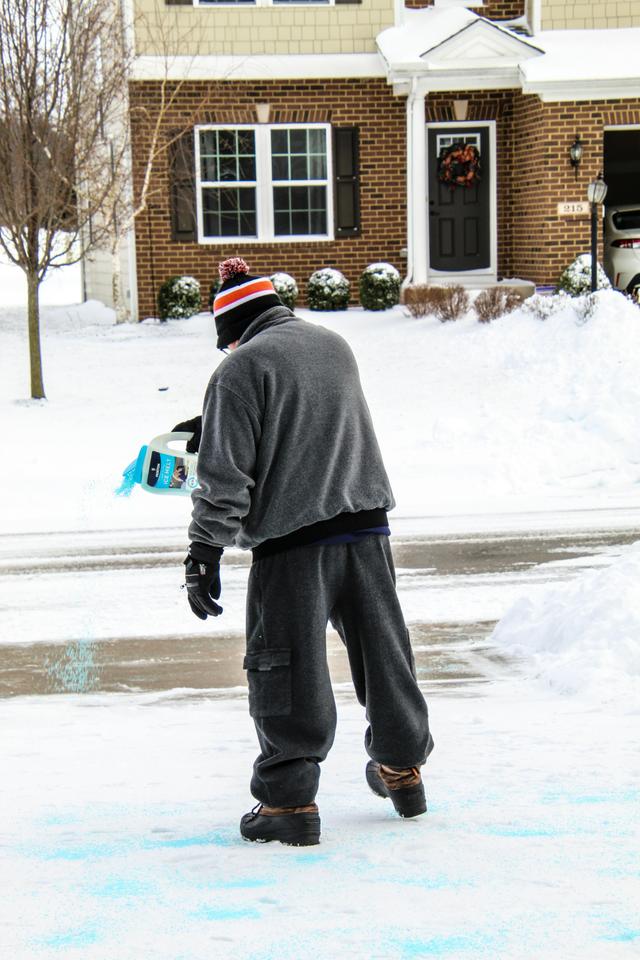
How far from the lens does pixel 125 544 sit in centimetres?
1012

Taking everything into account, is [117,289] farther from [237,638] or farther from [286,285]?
[237,638]

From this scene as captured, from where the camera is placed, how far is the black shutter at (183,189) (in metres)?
22.0

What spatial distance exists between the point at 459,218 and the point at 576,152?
260 centimetres

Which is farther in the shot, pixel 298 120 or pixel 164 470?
pixel 298 120

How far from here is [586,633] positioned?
258 inches

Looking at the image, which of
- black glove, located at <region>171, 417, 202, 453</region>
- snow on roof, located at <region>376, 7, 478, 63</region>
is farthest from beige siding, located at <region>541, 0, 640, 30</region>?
black glove, located at <region>171, 417, 202, 453</region>

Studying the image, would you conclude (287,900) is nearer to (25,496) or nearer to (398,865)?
(398,865)

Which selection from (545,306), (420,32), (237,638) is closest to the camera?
(237,638)

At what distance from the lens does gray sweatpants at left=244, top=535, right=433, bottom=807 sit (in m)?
4.11

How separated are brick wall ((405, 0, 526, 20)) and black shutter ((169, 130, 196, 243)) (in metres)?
4.51

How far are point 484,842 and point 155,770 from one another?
147 centimetres

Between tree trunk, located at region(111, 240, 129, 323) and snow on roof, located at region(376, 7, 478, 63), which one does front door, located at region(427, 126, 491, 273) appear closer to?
snow on roof, located at region(376, 7, 478, 63)

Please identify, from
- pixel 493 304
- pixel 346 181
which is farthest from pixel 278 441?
pixel 346 181

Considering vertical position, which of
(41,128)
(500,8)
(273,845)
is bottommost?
(273,845)
